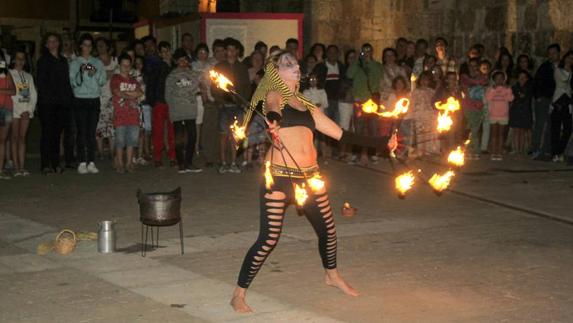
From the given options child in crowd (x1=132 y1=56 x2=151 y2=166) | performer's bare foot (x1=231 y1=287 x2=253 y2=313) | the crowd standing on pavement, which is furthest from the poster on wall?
performer's bare foot (x1=231 y1=287 x2=253 y2=313)

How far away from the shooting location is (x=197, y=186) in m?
13.8

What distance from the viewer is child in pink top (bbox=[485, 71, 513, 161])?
17781mm

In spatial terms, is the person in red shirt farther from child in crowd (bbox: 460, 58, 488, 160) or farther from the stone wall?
the stone wall

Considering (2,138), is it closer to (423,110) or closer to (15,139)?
(15,139)

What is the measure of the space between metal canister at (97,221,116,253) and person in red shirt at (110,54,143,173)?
19.4ft

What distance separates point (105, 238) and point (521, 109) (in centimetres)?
1086

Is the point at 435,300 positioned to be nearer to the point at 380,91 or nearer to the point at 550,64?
the point at 380,91

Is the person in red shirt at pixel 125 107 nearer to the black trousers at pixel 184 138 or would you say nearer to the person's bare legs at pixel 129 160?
the person's bare legs at pixel 129 160

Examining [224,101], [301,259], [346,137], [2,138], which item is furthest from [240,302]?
[2,138]

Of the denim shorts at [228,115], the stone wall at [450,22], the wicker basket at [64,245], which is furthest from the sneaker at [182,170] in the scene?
the stone wall at [450,22]

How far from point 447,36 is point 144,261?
14684 millimetres

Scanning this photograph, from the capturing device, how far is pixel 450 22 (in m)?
22.2

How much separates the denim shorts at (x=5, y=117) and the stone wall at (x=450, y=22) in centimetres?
1042

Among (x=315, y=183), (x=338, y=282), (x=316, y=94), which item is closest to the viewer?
(x=315, y=183)
